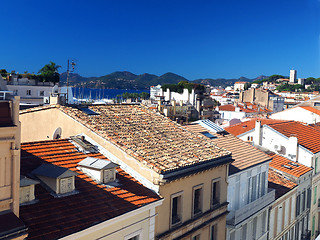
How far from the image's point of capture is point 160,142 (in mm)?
14234

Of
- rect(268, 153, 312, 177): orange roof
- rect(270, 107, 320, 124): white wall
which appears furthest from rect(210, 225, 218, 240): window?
rect(270, 107, 320, 124): white wall

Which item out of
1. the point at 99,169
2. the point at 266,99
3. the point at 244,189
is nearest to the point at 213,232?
the point at 244,189

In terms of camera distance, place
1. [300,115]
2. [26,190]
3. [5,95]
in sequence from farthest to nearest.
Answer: [300,115] < [26,190] < [5,95]

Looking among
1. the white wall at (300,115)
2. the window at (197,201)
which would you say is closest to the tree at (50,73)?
the white wall at (300,115)

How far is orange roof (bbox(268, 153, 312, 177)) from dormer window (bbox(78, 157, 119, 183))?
1654 centimetres

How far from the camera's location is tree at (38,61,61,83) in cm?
6194

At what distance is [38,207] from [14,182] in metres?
2.16

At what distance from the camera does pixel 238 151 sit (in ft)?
63.8

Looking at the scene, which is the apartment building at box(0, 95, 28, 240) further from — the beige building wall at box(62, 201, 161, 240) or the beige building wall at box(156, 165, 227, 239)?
the beige building wall at box(156, 165, 227, 239)

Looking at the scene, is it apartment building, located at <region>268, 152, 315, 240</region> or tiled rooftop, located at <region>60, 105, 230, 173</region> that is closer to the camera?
tiled rooftop, located at <region>60, 105, 230, 173</region>

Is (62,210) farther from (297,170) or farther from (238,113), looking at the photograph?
(238,113)

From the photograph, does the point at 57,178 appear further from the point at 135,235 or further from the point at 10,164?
the point at 135,235

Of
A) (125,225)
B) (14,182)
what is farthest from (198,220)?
(14,182)

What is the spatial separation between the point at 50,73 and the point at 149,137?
52.6m
